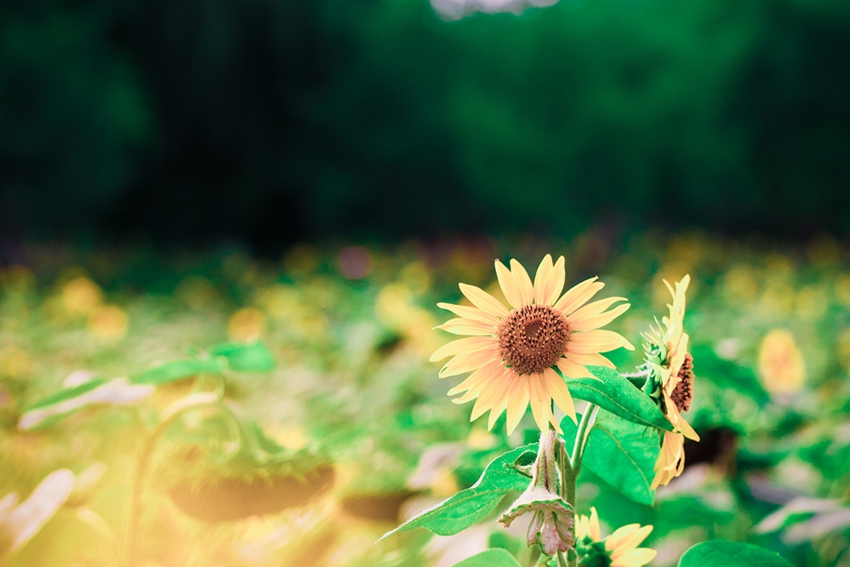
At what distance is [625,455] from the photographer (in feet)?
0.95

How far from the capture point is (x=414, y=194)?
616 centimetres

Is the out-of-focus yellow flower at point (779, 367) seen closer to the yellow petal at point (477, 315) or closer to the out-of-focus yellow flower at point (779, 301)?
the yellow petal at point (477, 315)

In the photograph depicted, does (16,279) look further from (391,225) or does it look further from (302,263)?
(391,225)

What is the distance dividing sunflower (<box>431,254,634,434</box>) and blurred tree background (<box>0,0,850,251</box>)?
4.78m

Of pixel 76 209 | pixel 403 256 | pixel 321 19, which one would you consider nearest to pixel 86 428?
pixel 403 256

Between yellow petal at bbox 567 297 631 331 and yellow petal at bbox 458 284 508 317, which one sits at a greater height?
yellow petal at bbox 458 284 508 317

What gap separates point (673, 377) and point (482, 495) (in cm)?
9

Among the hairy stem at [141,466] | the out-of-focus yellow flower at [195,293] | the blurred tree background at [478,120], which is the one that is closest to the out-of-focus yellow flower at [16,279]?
the out-of-focus yellow flower at [195,293]

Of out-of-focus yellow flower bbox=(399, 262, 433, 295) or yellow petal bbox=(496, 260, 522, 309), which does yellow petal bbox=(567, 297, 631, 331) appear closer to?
yellow petal bbox=(496, 260, 522, 309)

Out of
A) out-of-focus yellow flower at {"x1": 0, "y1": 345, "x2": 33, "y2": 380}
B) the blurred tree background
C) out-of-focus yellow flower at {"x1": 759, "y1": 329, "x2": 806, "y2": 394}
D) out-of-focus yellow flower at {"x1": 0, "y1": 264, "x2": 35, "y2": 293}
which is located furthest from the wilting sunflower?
the blurred tree background

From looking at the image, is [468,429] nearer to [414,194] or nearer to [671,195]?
[414,194]

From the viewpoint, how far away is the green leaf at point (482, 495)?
25cm

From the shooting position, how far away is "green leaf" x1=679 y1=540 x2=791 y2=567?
28 cm

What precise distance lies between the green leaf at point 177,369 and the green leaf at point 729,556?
0.27 m
